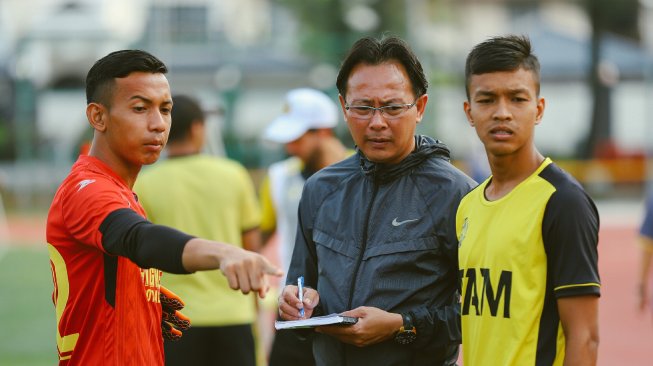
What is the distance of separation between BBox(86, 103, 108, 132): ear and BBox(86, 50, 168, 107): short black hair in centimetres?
2

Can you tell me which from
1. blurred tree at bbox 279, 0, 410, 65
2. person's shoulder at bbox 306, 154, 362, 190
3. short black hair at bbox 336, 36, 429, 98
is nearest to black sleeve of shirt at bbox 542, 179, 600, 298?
short black hair at bbox 336, 36, 429, 98

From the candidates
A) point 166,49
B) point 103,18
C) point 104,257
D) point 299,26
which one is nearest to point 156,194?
point 104,257

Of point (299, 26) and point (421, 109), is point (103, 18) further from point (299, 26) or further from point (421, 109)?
point (421, 109)

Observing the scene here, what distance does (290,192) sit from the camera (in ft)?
23.1

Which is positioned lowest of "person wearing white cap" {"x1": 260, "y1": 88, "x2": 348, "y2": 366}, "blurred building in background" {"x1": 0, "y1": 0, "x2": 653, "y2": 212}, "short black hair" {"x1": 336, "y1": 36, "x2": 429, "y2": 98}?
"short black hair" {"x1": 336, "y1": 36, "x2": 429, "y2": 98}

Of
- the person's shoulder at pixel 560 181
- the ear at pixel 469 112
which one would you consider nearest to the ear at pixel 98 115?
the ear at pixel 469 112

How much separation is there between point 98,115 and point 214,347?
280 cm

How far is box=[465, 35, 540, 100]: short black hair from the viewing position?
3719mm

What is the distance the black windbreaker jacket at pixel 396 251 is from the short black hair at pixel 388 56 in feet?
0.86

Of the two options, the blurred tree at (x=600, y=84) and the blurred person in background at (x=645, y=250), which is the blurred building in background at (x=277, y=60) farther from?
the blurred person in background at (x=645, y=250)

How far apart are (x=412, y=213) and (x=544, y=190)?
0.64 metres

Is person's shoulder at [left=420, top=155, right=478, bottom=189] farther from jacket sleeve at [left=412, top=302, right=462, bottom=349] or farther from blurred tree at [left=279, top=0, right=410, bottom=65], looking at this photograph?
blurred tree at [left=279, top=0, right=410, bottom=65]

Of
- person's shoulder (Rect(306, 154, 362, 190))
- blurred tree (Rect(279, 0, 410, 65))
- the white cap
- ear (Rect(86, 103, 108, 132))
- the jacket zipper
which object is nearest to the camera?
ear (Rect(86, 103, 108, 132))

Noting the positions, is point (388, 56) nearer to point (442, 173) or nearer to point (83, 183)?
point (442, 173)
